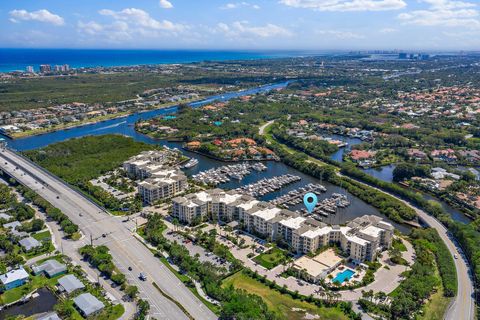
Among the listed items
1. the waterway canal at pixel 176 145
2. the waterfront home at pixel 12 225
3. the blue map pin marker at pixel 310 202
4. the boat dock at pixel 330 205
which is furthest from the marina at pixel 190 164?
the waterfront home at pixel 12 225

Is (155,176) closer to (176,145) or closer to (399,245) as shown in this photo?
(176,145)

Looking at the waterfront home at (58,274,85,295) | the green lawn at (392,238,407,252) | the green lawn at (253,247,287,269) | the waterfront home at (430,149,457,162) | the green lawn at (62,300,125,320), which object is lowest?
the green lawn at (62,300,125,320)

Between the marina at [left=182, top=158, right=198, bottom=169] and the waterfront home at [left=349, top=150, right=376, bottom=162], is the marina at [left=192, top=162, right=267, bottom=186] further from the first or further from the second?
the waterfront home at [left=349, top=150, right=376, bottom=162]

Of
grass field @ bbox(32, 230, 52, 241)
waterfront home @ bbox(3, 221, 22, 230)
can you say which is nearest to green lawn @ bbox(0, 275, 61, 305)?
grass field @ bbox(32, 230, 52, 241)

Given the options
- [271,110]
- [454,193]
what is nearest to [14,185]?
[454,193]

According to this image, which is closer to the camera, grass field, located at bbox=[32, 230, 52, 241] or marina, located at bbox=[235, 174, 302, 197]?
grass field, located at bbox=[32, 230, 52, 241]

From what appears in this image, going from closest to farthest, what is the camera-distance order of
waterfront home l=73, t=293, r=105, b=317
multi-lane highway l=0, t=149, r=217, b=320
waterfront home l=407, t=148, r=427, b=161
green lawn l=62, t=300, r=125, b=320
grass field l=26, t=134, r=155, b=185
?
green lawn l=62, t=300, r=125, b=320 → waterfront home l=73, t=293, r=105, b=317 → multi-lane highway l=0, t=149, r=217, b=320 → grass field l=26, t=134, r=155, b=185 → waterfront home l=407, t=148, r=427, b=161

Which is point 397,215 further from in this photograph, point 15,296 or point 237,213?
point 15,296

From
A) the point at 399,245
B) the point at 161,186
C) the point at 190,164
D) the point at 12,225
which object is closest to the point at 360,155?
the point at 190,164
